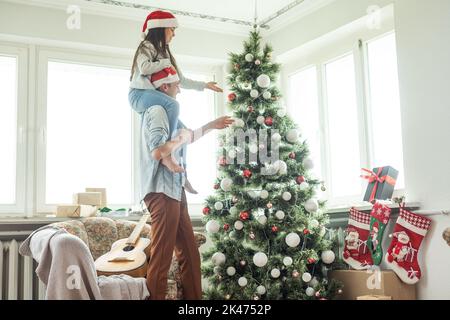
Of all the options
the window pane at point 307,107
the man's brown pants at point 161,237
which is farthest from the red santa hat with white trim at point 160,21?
the window pane at point 307,107

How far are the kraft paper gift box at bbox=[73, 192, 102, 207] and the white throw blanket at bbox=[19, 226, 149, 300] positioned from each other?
1.20 metres

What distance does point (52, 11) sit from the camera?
14.4 ft

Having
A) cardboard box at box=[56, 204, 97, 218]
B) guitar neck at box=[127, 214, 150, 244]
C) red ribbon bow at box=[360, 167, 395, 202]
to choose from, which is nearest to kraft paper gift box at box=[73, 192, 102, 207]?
cardboard box at box=[56, 204, 97, 218]

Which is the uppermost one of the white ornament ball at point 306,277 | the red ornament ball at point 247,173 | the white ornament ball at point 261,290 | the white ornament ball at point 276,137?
the white ornament ball at point 276,137

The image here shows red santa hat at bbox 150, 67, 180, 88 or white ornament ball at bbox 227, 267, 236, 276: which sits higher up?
red santa hat at bbox 150, 67, 180, 88

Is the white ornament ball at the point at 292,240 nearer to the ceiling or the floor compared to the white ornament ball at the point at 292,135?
nearer to the floor

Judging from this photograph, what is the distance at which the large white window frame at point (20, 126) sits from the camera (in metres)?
4.27

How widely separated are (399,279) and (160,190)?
1.61 metres

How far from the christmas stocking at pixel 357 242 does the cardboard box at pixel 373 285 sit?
3.0 inches

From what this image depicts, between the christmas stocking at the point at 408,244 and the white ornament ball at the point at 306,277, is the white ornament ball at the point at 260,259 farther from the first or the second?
the christmas stocking at the point at 408,244

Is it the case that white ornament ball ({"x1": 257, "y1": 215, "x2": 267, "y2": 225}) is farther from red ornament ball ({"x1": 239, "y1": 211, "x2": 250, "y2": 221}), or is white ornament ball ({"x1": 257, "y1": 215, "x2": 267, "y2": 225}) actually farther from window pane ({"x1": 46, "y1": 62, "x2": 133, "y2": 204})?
window pane ({"x1": 46, "y1": 62, "x2": 133, "y2": 204})

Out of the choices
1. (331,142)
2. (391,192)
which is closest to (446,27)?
(391,192)

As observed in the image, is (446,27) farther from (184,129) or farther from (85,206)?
(85,206)

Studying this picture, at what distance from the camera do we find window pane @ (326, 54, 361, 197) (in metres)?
4.44
